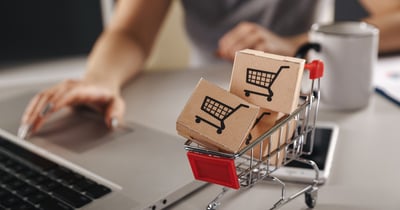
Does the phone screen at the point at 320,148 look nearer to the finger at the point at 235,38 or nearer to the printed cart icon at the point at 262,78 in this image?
the printed cart icon at the point at 262,78

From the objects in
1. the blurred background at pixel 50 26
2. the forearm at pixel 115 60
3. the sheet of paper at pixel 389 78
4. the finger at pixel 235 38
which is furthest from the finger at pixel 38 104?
the blurred background at pixel 50 26

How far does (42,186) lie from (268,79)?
1.09ft

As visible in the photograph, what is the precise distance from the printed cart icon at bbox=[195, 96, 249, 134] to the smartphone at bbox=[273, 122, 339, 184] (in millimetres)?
213

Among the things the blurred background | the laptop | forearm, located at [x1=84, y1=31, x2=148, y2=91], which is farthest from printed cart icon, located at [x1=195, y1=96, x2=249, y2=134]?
the blurred background

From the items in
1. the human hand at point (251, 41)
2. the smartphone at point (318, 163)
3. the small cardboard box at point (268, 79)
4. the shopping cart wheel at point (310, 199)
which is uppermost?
the small cardboard box at point (268, 79)

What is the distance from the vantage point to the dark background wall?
2117mm

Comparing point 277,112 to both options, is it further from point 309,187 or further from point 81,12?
point 81,12

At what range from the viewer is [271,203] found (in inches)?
25.6

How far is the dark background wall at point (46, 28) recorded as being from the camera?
212 centimetres

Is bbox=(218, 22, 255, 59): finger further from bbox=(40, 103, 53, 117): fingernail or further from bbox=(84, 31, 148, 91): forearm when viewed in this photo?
bbox=(40, 103, 53, 117): fingernail

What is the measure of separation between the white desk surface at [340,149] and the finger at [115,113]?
0.07 feet

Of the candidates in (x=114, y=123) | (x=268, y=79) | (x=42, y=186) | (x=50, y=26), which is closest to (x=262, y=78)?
(x=268, y=79)

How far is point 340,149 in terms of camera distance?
31.5 inches

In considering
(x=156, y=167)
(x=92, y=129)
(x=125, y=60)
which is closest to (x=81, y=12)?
(x=125, y=60)
